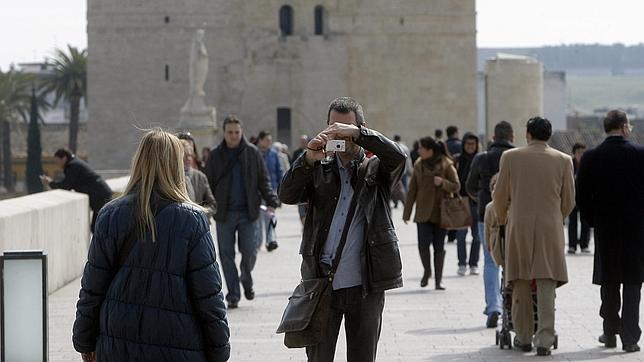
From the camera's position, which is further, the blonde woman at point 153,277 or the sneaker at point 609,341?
the sneaker at point 609,341

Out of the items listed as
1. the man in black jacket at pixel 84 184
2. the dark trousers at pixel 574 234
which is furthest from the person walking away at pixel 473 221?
the man in black jacket at pixel 84 184

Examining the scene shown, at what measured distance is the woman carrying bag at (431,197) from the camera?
580 inches

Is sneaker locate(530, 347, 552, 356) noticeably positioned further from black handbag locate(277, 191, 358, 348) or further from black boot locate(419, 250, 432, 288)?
black boot locate(419, 250, 432, 288)

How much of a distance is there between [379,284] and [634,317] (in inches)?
148

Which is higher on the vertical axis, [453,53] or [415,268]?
[453,53]

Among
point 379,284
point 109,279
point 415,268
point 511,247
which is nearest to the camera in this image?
point 109,279

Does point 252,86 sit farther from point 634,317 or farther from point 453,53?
point 634,317

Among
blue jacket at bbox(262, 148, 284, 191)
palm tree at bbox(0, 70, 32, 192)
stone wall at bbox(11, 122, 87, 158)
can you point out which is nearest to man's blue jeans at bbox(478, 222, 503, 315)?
blue jacket at bbox(262, 148, 284, 191)

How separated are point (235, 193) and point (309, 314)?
6.10 metres

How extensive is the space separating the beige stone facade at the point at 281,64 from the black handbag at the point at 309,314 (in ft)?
144

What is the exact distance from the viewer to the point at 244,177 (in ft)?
42.6

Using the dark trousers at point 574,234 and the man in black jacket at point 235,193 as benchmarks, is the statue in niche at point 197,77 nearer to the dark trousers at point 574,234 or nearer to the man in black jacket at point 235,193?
the dark trousers at point 574,234

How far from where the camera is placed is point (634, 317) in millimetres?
10250

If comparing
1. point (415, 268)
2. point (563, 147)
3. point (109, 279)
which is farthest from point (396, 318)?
point (563, 147)
